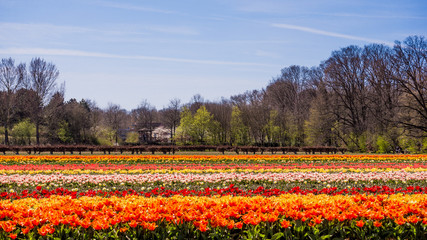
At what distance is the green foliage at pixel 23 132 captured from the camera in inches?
2072

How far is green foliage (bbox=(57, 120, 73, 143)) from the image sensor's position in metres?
54.5

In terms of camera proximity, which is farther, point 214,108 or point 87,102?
point 87,102

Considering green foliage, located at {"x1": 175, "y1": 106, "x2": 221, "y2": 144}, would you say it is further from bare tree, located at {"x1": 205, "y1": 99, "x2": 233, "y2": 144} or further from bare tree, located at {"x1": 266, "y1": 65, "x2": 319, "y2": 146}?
bare tree, located at {"x1": 266, "y1": 65, "x2": 319, "y2": 146}

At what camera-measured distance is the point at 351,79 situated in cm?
4838

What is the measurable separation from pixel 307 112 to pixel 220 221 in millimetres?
53961

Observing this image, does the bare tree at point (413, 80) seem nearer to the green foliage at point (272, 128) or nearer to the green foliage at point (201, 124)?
the green foliage at point (272, 128)

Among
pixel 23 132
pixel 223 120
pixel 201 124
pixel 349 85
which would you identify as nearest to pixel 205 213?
pixel 349 85

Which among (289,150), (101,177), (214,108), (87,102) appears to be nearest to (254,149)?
(289,150)

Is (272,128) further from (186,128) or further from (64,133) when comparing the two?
(64,133)

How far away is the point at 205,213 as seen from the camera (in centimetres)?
554

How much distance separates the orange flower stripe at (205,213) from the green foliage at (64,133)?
168ft

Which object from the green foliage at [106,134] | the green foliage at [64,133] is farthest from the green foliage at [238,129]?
the green foliage at [64,133]

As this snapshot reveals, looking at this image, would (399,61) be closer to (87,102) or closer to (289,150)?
(289,150)

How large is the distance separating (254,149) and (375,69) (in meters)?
17.9
